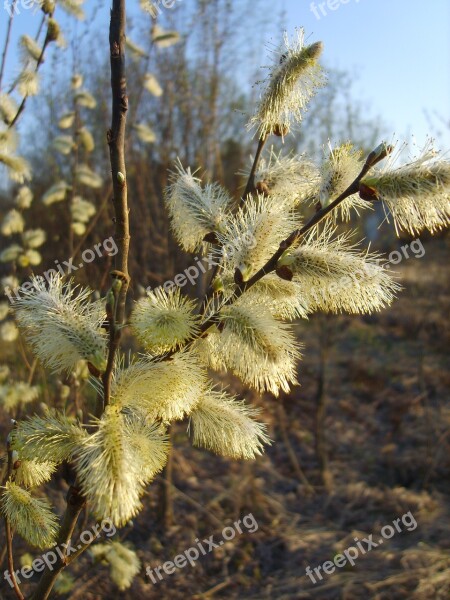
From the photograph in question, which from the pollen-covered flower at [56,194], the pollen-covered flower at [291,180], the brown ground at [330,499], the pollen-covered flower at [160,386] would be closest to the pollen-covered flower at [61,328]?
the pollen-covered flower at [160,386]

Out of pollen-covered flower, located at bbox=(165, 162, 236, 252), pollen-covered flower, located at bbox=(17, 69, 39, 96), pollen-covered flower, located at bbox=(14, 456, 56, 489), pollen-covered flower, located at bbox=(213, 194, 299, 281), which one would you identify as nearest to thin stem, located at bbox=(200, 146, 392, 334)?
pollen-covered flower, located at bbox=(213, 194, 299, 281)

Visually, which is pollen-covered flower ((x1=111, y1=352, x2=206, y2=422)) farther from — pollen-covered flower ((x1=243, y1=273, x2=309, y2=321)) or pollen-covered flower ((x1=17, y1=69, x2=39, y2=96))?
pollen-covered flower ((x1=17, y1=69, x2=39, y2=96))

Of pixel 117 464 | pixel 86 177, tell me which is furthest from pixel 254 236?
pixel 86 177

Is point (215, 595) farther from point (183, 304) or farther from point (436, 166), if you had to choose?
point (436, 166)

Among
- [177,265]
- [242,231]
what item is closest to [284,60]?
[242,231]

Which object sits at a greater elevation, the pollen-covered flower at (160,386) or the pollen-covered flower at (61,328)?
the pollen-covered flower at (61,328)

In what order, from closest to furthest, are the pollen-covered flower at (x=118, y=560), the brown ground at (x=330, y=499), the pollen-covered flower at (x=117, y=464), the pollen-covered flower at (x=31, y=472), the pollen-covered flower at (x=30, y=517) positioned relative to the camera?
the pollen-covered flower at (x=117, y=464), the pollen-covered flower at (x=30, y=517), the pollen-covered flower at (x=31, y=472), the pollen-covered flower at (x=118, y=560), the brown ground at (x=330, y=499)

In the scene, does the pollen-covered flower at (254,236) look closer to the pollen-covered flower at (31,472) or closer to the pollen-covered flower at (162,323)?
the pollen-covered flower at (162,323)
